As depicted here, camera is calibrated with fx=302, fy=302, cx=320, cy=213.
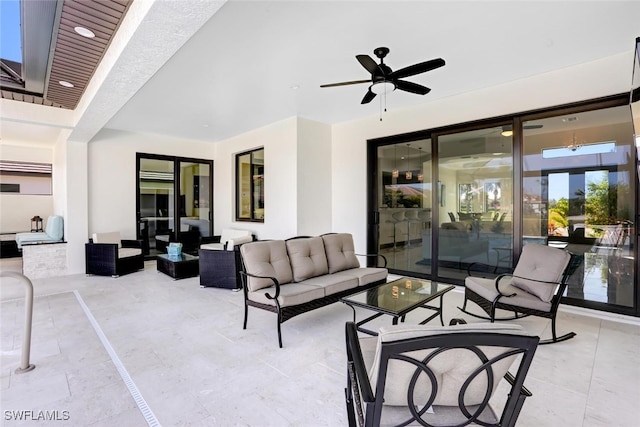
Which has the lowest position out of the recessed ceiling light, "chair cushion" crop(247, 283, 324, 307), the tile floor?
the tile floor

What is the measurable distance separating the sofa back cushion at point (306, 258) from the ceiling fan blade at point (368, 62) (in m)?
2.19

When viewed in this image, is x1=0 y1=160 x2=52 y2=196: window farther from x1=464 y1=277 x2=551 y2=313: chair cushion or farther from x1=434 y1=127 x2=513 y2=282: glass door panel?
x1=464 y1=277 x2=551 y2=313: chair cushion

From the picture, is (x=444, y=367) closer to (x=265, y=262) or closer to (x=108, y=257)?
(x=265, y=262)

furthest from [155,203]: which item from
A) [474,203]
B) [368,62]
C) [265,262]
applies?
[474,203]

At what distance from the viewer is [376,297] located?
10.2ft

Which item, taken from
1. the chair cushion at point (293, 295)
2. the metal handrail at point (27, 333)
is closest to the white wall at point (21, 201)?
the metal handrail at point (27, 333)

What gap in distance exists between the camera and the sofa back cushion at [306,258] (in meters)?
3.77

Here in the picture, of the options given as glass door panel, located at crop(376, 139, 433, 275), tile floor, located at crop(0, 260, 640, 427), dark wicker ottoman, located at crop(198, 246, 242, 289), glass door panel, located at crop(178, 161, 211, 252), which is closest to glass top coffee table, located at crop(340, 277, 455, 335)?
tile floor, located at crop(0, 260, 640, 427)

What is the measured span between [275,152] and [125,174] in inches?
145

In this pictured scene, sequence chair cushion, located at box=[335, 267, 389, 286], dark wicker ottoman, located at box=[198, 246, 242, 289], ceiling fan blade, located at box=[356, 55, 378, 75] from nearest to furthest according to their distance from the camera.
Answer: ceiling fan blade, located at box=[356, 55, 378, 75]
chair cushion, located at box=[335, 267, 389, 286]
dark wicker ottoman, located at box=[198, 246, 242, 289]

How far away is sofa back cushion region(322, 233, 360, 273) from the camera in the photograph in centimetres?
422

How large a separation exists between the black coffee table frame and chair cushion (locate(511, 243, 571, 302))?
17.3 ft

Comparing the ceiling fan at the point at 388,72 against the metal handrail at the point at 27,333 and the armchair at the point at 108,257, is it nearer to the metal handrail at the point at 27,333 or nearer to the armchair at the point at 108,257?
the metal handrail at the point at 27,333

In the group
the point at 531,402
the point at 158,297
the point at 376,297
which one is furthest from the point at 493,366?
the point at 158,297
